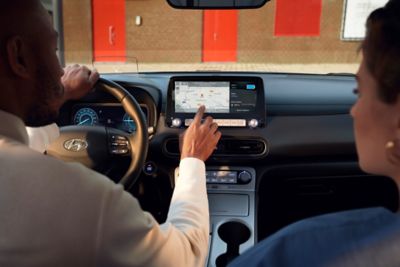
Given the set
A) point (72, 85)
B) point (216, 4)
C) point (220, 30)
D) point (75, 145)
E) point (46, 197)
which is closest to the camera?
point (46, 197)

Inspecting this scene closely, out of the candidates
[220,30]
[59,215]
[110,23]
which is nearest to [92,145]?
[59,215]

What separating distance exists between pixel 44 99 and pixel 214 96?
5.39 feet

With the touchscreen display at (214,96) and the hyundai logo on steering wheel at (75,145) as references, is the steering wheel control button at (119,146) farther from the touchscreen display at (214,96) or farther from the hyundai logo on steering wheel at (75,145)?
the touchscreen display at (214,96)

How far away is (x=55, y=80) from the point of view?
1.40 meters

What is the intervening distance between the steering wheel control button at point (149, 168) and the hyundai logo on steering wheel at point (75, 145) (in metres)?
A: 0.77

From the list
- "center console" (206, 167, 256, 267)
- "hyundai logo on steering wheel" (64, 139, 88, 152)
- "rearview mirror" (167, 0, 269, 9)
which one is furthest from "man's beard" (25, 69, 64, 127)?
"center console" (206, 167, 256, 267)

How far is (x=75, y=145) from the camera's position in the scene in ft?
7.71

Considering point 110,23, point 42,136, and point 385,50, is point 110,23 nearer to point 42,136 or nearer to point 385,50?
point 42,136

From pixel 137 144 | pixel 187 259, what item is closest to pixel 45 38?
pixel 187 259

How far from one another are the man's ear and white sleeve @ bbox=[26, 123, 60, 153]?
0.78 metres

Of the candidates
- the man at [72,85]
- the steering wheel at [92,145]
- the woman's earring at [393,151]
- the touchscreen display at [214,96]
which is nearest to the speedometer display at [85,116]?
the touchscreen display at [214,96]

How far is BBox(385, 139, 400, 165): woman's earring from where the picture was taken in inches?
38.0

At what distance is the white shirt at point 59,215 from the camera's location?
1.10m

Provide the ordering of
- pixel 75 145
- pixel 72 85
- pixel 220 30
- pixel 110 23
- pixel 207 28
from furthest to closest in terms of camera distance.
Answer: pixel 220 30 → pixel 207 28 → pixel 110 23 → pixel 75 145 → pixel 72 85
